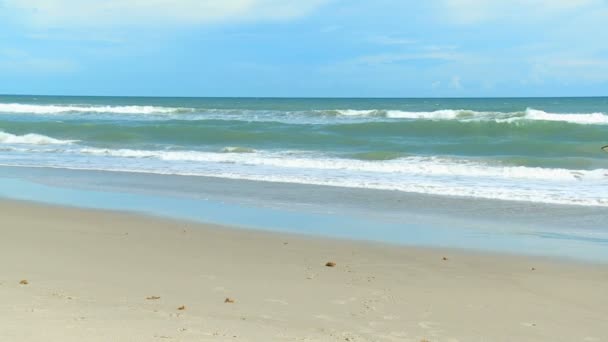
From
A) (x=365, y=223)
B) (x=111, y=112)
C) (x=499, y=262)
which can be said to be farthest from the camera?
(x=111, y=112)

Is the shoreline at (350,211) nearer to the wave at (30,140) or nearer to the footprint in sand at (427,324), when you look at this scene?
the footprint in sand at (427,324)

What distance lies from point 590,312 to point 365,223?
12.9 feet

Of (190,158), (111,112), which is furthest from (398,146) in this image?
(111,112)

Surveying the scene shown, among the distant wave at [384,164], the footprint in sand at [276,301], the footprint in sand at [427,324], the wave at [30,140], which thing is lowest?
the wave at [30,140]

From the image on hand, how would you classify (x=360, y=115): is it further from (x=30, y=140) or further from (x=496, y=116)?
(x=30, y=140)

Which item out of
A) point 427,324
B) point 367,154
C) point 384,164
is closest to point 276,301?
point 427,324

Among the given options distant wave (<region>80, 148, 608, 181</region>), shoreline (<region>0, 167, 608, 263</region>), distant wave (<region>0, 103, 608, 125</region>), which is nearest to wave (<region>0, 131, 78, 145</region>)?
distant wave (<region>80, 148, 608, 181</region>)

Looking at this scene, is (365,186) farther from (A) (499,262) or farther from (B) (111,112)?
(B) (111,112)

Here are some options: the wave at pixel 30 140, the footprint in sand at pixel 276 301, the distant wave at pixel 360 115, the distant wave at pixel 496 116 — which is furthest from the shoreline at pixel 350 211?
the distant wave at pixel 496 116

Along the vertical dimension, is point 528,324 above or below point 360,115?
below

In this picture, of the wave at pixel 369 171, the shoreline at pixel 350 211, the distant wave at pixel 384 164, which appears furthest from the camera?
the distant wave at pixel 384 164

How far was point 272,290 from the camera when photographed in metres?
5.16

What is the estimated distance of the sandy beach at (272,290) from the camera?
13.3ft

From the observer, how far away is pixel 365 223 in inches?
335
